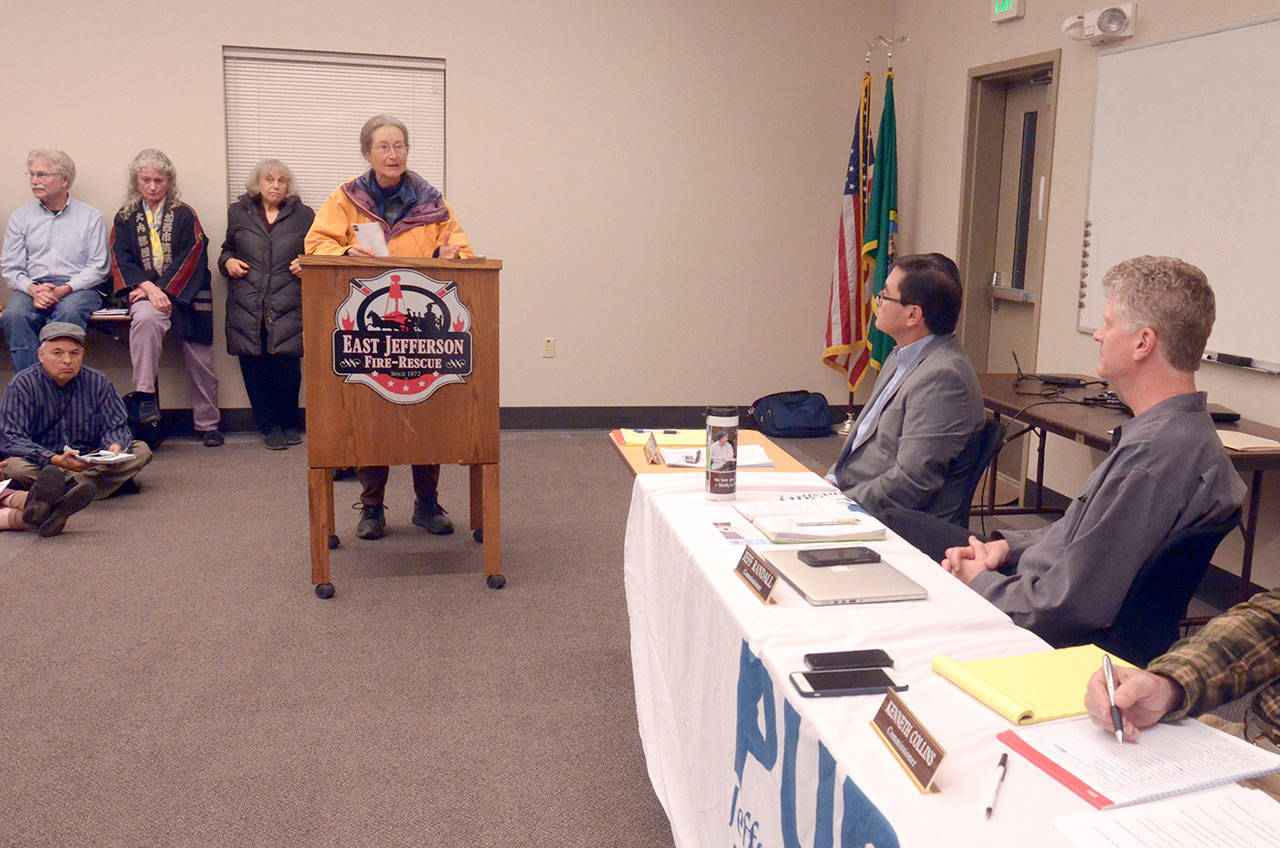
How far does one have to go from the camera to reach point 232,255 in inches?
233

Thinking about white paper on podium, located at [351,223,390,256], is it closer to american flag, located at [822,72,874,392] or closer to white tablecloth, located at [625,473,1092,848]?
white tablecloth, located at [625,473,1092,848]

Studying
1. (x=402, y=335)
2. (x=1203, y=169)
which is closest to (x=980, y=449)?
(x=402, y=335)

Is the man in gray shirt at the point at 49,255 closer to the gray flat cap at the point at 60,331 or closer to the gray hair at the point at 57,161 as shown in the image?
the gray hair at the point at 57,161

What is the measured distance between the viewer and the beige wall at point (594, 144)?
19.4 ft

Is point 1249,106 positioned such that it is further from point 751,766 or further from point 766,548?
point 751,766

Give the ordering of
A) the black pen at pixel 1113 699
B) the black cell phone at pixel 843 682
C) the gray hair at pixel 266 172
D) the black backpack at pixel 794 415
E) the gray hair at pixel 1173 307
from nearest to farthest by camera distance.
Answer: the black pen at pixel 1113 699, the black cell phone at pixel 843 682, the gray hair at pixel 1173 307, the gray hair at pixel 266 172, the black backpack at pixel 794 415

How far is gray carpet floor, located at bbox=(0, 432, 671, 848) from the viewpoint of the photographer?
2285 millimetres

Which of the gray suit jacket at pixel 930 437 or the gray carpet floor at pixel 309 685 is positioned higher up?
the gray suit jacket at pixel 930 437

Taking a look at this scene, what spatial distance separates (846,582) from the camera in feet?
5.67

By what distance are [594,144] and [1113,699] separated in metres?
5.61

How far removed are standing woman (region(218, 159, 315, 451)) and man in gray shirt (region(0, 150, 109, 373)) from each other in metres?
0.68

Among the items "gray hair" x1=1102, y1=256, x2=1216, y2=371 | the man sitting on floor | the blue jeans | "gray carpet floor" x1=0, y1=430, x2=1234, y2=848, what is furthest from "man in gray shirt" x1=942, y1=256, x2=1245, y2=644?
the blue jeans

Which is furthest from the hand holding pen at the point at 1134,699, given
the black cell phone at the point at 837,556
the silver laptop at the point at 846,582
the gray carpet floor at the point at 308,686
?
the gray carpet floor at the point at 308,686

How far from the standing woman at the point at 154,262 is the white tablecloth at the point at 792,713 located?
4.23m
